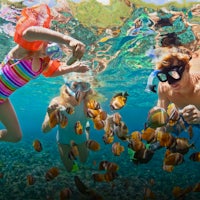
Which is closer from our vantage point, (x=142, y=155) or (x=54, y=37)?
(x=54, y=37)

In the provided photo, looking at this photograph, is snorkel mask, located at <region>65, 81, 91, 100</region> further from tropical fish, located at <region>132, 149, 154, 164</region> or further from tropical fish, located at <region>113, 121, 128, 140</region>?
tropical fish, located at <region>132, 149, 154, 164</region>

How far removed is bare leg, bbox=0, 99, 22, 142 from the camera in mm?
7062

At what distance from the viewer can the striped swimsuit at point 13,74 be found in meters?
6.53

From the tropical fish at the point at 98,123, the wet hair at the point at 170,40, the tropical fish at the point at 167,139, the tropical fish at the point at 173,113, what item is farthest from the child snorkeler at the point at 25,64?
the wet hair at the point at 170,40

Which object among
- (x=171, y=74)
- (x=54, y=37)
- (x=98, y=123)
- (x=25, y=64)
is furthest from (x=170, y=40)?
(x=54, y=37)

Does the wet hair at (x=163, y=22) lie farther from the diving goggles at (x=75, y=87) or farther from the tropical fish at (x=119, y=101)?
the tropical fish at (x=119, y=101)

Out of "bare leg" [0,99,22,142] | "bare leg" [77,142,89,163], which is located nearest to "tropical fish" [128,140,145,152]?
"bare leg" [0,99,22,142]

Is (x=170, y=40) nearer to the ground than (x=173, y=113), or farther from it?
farther from it

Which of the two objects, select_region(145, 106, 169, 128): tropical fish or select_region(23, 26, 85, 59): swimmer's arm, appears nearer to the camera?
select_region(23, 26, 85, 59): swimmer's arm

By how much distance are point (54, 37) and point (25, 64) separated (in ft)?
6.29

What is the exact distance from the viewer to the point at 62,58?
41.6 feet

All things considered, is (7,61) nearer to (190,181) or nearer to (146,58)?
(146,58)

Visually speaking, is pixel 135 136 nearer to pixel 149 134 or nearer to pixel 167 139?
pixel 149 134

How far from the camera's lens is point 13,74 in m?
6.60
